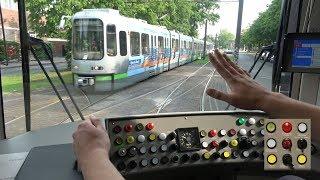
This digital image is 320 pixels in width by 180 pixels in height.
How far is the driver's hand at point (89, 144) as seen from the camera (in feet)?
3.00

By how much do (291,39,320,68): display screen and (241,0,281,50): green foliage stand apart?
0.21 m

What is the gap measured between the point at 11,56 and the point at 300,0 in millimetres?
1792

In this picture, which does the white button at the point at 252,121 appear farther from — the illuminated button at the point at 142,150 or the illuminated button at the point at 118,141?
the illuminated button at the point at 118,141

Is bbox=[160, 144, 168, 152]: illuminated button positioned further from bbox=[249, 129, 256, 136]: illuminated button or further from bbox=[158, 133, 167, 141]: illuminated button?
bbox=[249, 129, 256, 136]: illuminated button

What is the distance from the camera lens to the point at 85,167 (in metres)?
0.89

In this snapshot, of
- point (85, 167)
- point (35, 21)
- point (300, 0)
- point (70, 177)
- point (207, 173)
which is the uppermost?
point (300, 0)

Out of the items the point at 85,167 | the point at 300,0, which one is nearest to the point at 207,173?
the point at 85,167

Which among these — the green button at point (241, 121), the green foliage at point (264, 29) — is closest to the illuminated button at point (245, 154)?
the green button at point (241, 121)

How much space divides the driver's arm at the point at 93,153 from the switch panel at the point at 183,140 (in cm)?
58

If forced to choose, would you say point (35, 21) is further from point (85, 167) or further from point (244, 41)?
point (85, 167)

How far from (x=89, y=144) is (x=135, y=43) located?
229 inches

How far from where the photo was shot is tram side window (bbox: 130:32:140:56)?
230 inches

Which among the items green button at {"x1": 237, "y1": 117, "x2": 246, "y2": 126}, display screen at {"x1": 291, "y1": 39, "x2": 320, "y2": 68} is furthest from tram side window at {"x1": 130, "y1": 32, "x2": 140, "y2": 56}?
green button at {"x1": 237, "y1": 117, "x2": 246, "y2": 126}

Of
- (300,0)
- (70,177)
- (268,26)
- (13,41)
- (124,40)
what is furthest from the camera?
(124,40)
